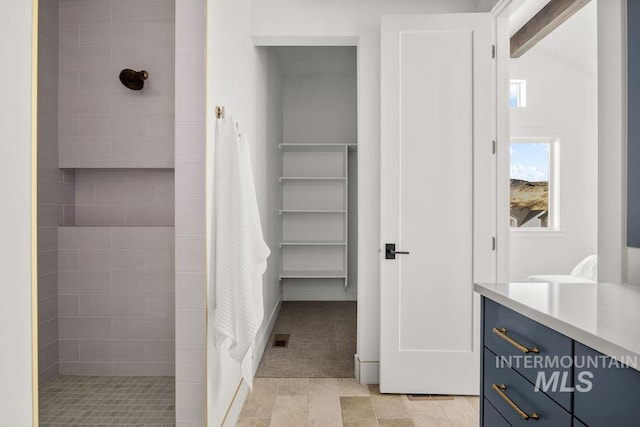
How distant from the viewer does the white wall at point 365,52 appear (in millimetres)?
2750

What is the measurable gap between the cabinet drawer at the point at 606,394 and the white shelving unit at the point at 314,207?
157 inches

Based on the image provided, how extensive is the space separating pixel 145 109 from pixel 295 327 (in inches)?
97.3

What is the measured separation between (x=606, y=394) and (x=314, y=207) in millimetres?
4200

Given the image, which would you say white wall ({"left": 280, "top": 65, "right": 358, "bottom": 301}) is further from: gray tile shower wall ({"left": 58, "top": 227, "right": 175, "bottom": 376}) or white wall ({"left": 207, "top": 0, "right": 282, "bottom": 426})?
gray tile shower wall ({"left": 58, "top": 227, "right": 175, "bottom": 376})

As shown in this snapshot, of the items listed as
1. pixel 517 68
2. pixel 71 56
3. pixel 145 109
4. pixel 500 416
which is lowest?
pixel 500 416

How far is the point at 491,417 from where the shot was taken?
1414 mm

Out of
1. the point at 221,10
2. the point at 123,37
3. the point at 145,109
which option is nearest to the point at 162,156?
the point at 145,109

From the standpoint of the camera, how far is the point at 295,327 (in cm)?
401

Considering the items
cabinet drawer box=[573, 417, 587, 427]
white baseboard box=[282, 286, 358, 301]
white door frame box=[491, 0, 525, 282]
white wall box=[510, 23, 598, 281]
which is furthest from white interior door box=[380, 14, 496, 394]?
white wall box=[510, 23, 598, 281]

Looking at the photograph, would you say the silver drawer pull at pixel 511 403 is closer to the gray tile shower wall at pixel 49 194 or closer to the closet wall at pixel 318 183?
the gray tile shower wall at pixel 49 194

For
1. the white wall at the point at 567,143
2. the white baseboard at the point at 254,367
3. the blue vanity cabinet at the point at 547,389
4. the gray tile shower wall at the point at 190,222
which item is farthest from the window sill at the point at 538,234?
the gray tile shower wall at the point at 190,222

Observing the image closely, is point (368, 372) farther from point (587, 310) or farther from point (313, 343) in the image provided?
point (587, 310)

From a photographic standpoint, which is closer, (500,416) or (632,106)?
(500,416)

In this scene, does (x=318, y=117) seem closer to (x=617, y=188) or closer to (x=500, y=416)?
(x=617, y=188)
